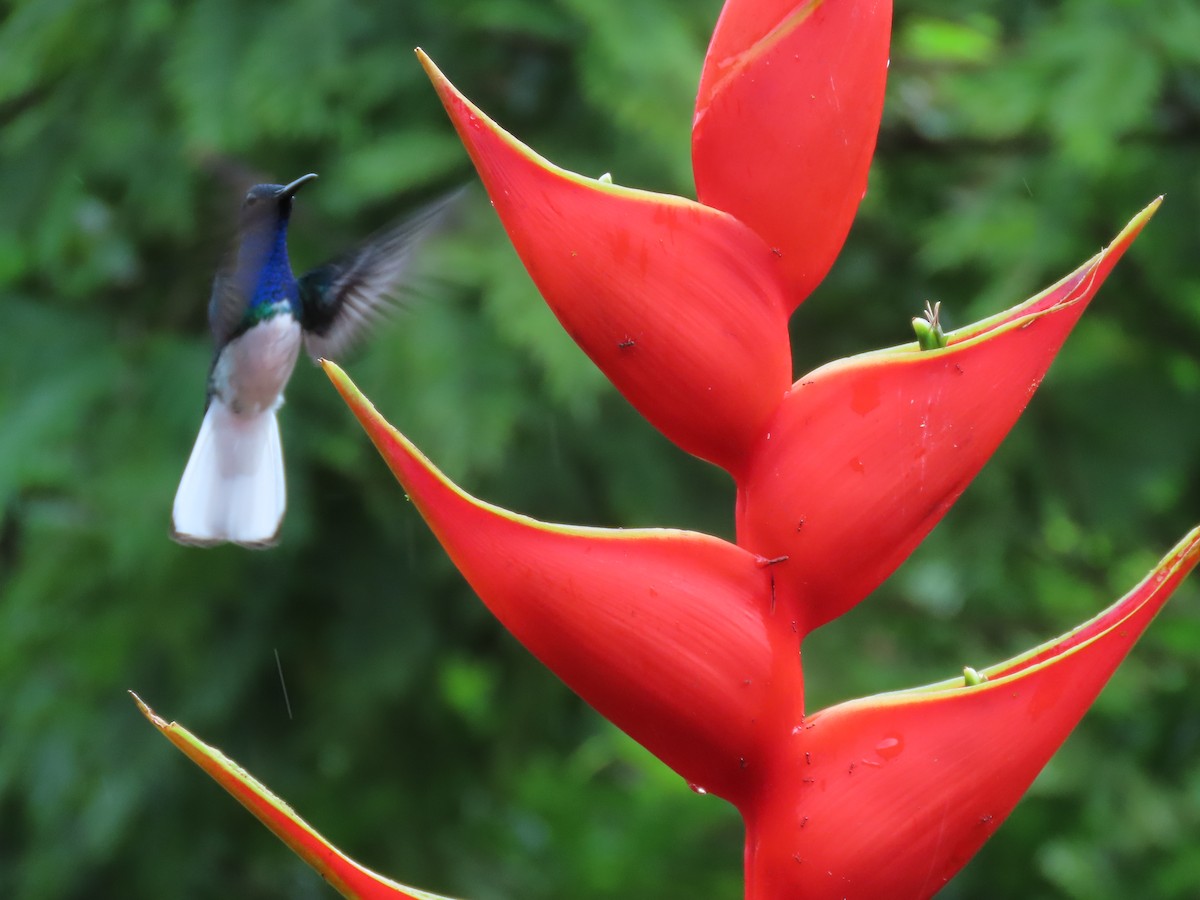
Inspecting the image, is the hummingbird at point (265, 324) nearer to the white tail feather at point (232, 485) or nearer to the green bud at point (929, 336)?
the white tail feather at point (232, 485)

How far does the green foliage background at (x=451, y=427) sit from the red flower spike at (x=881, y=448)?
1.43 m

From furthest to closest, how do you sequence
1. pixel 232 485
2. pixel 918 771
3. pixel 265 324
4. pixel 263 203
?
pixel 265 324 < pixel 263 203 < pixel 232 485 < pixel 918 771

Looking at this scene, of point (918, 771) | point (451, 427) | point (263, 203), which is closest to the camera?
point (918, 771)

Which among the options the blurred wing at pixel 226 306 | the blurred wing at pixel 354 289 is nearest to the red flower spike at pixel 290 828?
the blurred wing at pixel 354 289

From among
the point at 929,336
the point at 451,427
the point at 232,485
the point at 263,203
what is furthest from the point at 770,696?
the point at 451,427

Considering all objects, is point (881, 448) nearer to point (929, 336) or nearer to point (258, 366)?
point (929, 336)

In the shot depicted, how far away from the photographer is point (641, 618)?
0.72 metres

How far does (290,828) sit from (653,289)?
13.3 inches

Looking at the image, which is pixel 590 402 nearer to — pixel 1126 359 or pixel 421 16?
pixel 421 16

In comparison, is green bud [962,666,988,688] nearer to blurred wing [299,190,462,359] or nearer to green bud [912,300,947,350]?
green bud [912,300,947,350]

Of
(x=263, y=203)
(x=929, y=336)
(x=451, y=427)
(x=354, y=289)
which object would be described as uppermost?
(x=929, y=336)

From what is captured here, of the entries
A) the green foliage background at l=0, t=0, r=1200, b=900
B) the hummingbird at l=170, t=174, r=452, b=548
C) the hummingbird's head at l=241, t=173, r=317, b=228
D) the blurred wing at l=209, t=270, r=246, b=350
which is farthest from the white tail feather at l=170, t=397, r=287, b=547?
the green foliage background at l=0, t=0, r=1200, b=900

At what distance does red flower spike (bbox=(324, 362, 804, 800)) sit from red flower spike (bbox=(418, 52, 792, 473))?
79 millimetres

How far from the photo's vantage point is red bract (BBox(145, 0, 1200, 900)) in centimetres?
72
